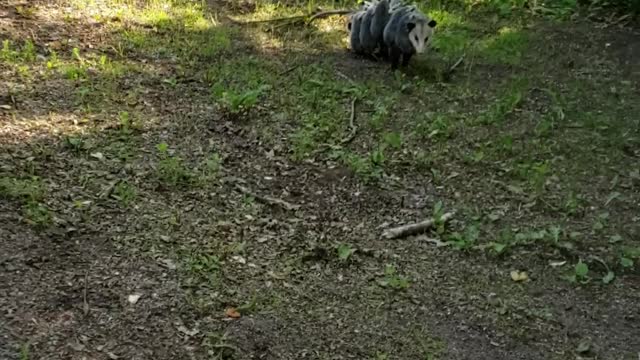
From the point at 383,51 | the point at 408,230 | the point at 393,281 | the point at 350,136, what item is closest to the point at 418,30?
the point at 383,51

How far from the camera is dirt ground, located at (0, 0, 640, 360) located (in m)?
3.57

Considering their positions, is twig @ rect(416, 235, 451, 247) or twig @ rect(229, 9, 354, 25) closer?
twig @ rect(416, 235, 451, 247)

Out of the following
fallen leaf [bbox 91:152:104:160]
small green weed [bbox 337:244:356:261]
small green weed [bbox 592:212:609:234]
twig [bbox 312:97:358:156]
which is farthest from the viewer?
twig [bbox 312:97:358:156]

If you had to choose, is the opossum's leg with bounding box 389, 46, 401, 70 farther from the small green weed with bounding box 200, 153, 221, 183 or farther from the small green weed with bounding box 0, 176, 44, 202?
the small green weed with bounding box 0, 176, 44, 202

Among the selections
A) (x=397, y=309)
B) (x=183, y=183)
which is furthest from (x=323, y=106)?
(x=397, y=309)

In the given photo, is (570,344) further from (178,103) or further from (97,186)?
(178,103)

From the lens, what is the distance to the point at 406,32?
20.4 feet

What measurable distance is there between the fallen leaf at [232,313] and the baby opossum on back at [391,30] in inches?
133

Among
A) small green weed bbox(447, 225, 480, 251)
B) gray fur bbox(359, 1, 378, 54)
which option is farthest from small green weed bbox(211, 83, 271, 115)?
small green weed bbox(447, 225, 480, 251)

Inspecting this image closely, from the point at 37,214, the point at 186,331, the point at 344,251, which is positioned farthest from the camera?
the point at 344,251

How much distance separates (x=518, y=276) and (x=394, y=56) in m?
2.92

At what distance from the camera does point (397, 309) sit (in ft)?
12.6

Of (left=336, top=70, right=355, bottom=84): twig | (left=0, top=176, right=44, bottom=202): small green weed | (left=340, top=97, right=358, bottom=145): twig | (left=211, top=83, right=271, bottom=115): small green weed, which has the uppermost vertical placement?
(left=336, top=70, right=355, bottom=84): twig

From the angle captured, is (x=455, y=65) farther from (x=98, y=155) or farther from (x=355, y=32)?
(x=98, y=155)
